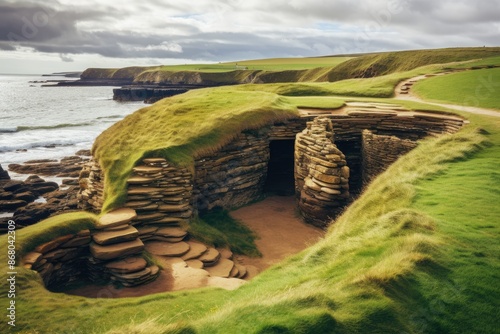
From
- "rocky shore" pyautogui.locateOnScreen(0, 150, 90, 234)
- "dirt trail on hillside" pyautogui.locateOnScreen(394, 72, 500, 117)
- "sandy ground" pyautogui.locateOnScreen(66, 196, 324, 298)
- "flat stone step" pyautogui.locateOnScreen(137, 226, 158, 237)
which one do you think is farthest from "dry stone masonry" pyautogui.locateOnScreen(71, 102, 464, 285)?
"rocky shore" pyautogui.locateOnScreen(0, 150, 90, 234)

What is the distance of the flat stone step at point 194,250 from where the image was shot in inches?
458

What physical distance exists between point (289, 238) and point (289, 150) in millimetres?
7336

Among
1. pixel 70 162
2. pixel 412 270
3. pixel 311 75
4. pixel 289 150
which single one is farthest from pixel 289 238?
pixel 311 75

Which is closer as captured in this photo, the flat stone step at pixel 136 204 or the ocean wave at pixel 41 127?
the flat stone step at pixel 136 204

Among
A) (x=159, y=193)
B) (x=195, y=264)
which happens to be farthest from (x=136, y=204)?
(x=195, y=264)

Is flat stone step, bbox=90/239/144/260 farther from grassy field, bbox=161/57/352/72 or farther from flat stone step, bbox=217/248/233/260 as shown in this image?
grassy field, bbox=161/57/352/72

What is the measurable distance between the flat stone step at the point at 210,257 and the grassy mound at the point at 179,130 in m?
3.49

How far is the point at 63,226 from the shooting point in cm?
1051

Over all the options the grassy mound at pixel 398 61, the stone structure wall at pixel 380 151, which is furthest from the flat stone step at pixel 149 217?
the grassy mound at pixel 398 61

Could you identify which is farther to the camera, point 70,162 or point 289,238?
point 70,162

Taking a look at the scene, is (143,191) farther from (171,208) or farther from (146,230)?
(146,230)

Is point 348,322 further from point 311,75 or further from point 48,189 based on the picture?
point 311,75

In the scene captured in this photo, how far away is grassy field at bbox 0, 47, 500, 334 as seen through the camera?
4.41 metres

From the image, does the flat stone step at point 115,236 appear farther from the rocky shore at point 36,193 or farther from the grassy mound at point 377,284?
the rocky shore at point 36,193
